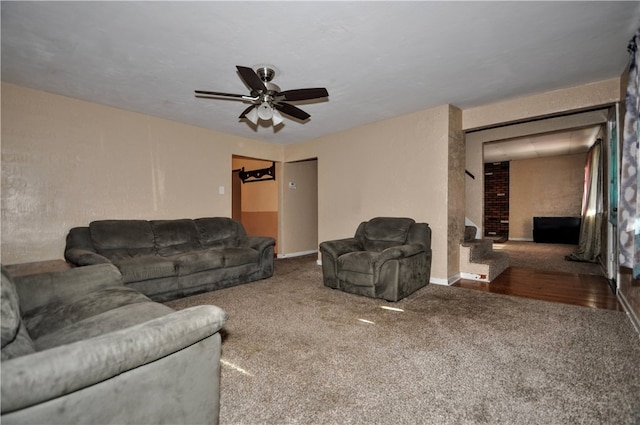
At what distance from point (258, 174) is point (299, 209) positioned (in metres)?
1.32

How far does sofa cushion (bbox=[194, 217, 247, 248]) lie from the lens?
4355 millimetres

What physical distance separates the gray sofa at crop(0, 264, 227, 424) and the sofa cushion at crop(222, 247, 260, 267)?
221 cm

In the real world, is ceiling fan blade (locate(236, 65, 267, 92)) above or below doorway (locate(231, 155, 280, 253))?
above

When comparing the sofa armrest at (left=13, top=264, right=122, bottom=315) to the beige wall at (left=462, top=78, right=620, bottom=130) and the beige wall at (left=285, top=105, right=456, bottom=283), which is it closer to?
the beige wall at (left=285, top=105, right=456, bottom=283)

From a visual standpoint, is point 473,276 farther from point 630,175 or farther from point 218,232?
point 218,232

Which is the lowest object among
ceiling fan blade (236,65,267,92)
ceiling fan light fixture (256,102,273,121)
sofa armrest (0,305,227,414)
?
sofa armrest (0,305,227,414)

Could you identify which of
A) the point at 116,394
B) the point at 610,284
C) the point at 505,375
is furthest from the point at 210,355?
the point at 610,284

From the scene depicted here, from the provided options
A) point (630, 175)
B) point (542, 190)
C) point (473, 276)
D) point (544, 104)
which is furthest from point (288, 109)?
point (542, 190)

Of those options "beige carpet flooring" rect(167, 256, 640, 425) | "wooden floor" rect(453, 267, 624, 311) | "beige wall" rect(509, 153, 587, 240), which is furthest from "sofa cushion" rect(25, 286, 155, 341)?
"beige wall" rect(509, 153, 587, 240)

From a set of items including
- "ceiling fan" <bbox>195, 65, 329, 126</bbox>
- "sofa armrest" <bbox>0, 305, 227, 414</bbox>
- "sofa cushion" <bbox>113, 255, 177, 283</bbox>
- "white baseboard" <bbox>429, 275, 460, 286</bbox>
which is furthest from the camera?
"white baseboard" <bbox>429, 275, 460, 286</bbox>

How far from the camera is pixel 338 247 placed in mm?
3822

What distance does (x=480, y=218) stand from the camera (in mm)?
5887

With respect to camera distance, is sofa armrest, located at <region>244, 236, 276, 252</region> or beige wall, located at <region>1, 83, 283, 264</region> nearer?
beige wall, located at <region>1, 83, 283, 264</region>

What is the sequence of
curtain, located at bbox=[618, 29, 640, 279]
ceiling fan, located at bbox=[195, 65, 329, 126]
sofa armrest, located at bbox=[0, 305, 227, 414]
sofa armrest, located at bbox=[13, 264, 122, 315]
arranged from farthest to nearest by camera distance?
ceiling fan, located at bbox=[195, 65, 329, 126] → curtain, located at bbox=[618, 29, 640, 279] → sofa armrest, located at bbox=[13, 264, 122, 315] → sofa armrest, located at bbox=[0, 305, 227, 414]
